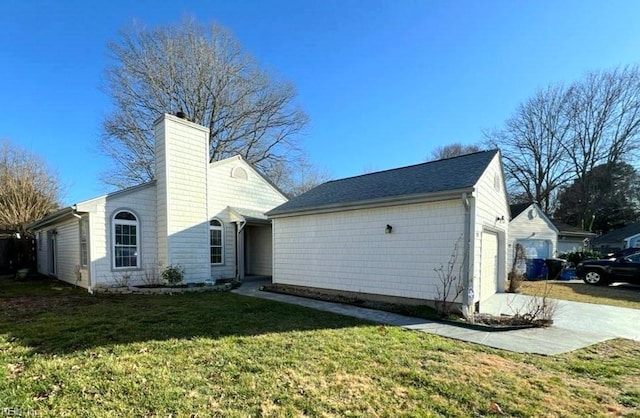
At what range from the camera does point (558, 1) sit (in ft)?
29.1

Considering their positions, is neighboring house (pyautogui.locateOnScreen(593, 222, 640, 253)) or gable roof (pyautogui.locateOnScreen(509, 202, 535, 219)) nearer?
gable roof (pyautogui.locateOnScreen(509, 202, 535, 219))

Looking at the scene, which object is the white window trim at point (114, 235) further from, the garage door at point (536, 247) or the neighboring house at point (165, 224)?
the garage door at point (536, 247)

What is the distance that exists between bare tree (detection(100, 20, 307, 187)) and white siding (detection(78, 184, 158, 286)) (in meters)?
12.4

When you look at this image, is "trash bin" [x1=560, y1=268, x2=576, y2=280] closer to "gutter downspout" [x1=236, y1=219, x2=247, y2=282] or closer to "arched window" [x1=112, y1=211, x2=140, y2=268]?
"gutter downspout" [x1=236, y1=219, x2=247, y2=282]

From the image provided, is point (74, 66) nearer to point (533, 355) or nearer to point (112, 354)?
point (112, 354)

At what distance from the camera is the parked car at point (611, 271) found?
1280cm

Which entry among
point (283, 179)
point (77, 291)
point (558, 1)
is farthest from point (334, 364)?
point (283, 179)

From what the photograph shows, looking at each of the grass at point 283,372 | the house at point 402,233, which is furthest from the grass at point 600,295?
the grass at point 283,372

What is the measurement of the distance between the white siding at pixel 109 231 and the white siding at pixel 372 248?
4.47 meters

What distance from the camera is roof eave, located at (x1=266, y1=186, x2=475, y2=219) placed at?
7225 mm

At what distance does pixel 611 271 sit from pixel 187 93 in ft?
81.1

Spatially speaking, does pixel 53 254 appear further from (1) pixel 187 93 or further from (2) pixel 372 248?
(2) pixel 372 248

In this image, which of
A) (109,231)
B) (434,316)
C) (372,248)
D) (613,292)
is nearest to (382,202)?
(372,248)

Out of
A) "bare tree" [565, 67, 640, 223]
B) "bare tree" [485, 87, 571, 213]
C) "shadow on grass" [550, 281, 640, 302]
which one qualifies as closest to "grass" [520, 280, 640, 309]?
"shadow on grass" [550, 281, 640, 302]
